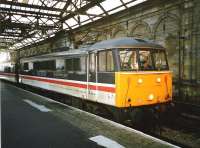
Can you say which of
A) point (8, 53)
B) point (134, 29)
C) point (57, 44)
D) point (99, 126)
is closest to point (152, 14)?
point (134, 29)

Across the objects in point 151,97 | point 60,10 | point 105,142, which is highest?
point 60,10

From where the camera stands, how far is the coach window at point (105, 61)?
940cm

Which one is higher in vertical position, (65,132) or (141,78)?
(141,78)

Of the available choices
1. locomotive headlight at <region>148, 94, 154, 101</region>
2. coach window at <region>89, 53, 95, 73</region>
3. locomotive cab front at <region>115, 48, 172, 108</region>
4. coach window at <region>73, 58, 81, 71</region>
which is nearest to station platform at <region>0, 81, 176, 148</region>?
locomotive cab front at <region>115, 48, 172, 108</region>

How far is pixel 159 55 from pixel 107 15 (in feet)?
36.2

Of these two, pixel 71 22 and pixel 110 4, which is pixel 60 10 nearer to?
pixel 71 22

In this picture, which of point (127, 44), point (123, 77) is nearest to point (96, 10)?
point (127, 44)

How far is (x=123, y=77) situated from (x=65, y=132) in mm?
2519

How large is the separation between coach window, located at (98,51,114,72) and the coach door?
379 mm

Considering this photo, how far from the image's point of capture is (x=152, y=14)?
16078 millimetres

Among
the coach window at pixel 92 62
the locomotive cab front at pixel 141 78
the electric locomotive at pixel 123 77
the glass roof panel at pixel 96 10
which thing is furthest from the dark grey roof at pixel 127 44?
the glass roof panel at pixel 96 10

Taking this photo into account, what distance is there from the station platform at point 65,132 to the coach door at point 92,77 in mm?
794

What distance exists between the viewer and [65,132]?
7.97m

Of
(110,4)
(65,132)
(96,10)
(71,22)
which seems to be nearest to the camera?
(65,132)
